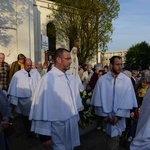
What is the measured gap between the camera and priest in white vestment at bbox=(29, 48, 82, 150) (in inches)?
156

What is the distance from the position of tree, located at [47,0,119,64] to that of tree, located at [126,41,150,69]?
35.2m

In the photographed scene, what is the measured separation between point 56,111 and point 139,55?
2311 inches

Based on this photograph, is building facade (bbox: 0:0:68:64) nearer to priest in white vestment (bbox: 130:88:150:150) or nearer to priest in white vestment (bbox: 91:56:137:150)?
priest in white vestment (bbox: 91:56:137:150)

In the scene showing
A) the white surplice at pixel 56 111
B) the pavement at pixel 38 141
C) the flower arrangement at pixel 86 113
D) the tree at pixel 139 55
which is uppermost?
the tree at pixel 139 55

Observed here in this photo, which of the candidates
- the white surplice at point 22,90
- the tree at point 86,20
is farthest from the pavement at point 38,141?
the tree at point 86,20

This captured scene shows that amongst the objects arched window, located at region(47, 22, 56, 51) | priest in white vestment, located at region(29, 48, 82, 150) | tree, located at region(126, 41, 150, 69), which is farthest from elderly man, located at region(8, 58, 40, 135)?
tree, located at region(126, 41, 150, 69)

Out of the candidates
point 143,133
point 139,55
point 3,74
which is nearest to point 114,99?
point 143,133

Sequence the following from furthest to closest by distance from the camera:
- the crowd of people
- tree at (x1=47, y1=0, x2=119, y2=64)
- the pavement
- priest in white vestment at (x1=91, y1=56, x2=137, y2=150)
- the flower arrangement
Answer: tree at (x1=47, y1=0, x2=119, y2=64) < the flower arrangement < the pavement < priest in white vestment at (x1=91, y1=56, x2=137, y2=150) < the crowd of people

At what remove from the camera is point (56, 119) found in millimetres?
3990

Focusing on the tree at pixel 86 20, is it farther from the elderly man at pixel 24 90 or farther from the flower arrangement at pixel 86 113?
the elderly man at pixel 24 90

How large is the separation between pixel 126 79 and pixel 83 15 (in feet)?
59.7

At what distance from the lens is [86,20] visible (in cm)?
2284

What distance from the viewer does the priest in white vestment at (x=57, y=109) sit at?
13.0ft

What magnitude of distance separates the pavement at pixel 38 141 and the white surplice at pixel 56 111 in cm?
239
